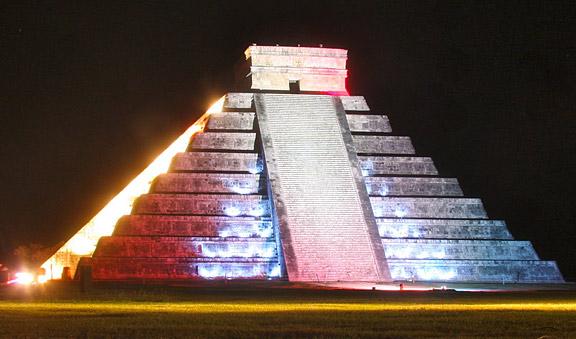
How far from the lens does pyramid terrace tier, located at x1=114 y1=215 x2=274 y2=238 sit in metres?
36.6

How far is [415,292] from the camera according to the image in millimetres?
27562

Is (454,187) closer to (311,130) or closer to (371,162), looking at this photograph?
(371,162)

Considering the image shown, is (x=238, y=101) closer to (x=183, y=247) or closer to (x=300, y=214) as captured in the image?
(x=300, y=214)

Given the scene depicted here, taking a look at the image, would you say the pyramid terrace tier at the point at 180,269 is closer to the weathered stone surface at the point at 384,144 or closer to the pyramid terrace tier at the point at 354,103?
the weathered stone surface at the point at 384,144

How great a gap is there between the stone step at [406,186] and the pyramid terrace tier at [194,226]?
14.8 feet

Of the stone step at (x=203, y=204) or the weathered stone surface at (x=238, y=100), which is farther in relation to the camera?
the weathered stone surface at (x=238, y=100)

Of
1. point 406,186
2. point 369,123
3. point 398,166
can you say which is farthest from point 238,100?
point 406,186

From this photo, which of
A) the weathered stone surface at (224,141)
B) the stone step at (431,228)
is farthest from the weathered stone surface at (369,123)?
the stone step at (431,228)

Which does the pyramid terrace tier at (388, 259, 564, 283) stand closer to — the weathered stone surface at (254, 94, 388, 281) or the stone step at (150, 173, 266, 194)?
the weathered stone surface at (254, 94, 388, 281)

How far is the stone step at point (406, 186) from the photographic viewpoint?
40.4 metres

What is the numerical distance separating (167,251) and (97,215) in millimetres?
4133

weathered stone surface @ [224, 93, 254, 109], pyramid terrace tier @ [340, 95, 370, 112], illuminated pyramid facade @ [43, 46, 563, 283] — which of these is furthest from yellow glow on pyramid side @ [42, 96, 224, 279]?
pyramid terrace tier @ [340, 95, 370, 112]

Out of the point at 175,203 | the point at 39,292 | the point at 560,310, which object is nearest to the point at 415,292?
the point at 560,310

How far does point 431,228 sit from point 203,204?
8029 mm
